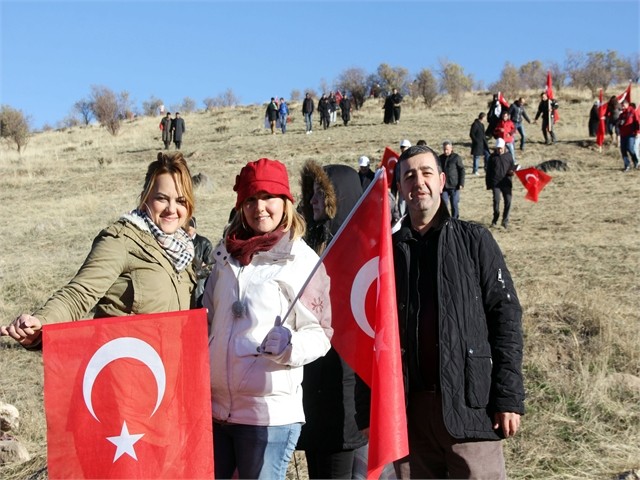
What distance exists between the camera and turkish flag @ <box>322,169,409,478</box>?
3.21 meters

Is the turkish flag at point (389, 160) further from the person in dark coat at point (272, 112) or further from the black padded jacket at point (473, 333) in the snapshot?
the person in dark coat at point (272, 112)

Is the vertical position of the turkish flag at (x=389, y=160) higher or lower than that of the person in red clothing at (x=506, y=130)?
lower

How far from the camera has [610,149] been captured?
24.7 m

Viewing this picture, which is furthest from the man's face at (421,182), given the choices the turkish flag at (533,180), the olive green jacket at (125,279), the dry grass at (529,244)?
the turkish flag at (533,180)

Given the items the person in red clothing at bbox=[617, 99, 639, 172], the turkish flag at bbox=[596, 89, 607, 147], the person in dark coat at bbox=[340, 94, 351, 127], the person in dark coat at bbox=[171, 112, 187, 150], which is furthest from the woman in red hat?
the person in dark coat at bbox=[340, 94, 351, 127]

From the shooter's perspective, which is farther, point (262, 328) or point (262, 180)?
point (262, 180)

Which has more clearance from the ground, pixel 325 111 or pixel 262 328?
pixel 325 111

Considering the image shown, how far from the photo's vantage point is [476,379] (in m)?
3.23

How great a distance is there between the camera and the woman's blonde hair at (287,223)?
3.37 metres

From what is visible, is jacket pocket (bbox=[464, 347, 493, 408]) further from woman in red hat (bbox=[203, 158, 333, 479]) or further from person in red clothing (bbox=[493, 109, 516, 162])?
person in red clothing (bbox=[493, 109, 516, 162])

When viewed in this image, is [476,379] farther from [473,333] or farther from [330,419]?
[330,419]

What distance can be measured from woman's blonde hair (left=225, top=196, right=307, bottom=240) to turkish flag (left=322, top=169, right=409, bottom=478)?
17 centimetres

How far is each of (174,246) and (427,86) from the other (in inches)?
1664

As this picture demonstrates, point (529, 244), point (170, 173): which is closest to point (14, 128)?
point (529, 244)
